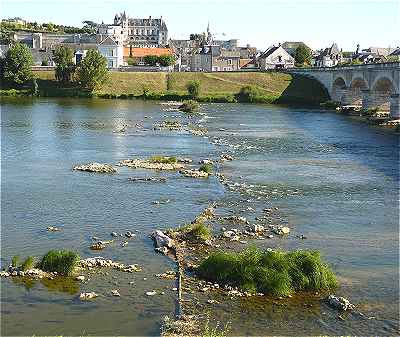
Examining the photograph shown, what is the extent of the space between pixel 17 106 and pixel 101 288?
74878 mm

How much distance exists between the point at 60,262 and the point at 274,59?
14625 centimetres

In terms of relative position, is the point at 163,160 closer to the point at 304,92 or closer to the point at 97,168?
the point at 97,168

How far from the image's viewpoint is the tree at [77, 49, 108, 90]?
113 m

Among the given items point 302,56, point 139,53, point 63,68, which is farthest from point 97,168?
point 302,56

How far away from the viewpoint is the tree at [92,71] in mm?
112938

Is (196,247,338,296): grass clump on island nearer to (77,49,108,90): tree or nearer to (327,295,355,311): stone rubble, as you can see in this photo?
(327,295,355,311): stone rubble

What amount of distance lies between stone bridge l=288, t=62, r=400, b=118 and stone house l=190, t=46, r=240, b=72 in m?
35.9

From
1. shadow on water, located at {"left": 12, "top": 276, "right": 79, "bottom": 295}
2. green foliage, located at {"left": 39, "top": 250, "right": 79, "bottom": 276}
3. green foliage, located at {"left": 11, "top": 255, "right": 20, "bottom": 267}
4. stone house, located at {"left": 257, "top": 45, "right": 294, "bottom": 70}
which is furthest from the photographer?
stone house, located at {"left": 257, "top": 45, "right": 294, "bottom": 70}

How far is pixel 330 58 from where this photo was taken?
7032 inches

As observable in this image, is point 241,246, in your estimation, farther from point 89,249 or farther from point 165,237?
point 89,249

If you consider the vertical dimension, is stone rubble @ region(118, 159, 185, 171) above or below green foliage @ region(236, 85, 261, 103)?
below

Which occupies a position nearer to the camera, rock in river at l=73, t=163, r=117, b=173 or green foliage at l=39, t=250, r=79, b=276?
green foliage at l=39, t=250, r=79, b=276

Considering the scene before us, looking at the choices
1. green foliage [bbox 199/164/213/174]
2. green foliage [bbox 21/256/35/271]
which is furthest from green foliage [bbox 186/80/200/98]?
green foliage [bbox 21/256/35/271]

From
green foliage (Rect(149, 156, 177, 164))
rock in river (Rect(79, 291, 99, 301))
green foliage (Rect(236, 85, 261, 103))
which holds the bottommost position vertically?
rock in river (Rect(79, 291, 99, 301))
